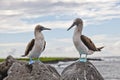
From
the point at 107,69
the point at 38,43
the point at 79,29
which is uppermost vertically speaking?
the point at 79,29

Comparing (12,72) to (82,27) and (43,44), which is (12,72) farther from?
(82,27)

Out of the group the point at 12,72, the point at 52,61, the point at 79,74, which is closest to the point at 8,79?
the point at 12,72

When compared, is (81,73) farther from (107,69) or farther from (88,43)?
(107,69)

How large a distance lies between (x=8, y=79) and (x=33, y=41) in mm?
1790

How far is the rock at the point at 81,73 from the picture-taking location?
53.7 ft

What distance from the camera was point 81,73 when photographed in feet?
54.0

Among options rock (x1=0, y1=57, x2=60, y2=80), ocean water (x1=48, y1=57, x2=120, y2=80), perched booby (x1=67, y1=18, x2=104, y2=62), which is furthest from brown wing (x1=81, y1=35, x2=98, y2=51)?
ocean water (x1=48, y1=57, x2=120, y2=80)

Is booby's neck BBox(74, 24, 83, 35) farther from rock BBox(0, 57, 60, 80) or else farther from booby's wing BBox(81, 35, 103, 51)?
rock BBox(0, 57, 60, 80)

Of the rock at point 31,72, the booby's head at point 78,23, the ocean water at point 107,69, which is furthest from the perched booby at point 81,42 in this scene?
the ocean water at point 107,69

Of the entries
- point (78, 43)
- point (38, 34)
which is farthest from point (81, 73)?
point (38, 34)

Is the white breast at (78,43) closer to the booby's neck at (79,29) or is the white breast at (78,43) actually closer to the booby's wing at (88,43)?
the booby's neck at (79,29)

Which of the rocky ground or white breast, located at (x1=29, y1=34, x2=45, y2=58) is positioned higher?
white breast, located at (x1=29, y1=34, x2=45, y2=58)

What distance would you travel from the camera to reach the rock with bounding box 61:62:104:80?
16359 mm

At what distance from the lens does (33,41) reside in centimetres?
1667
